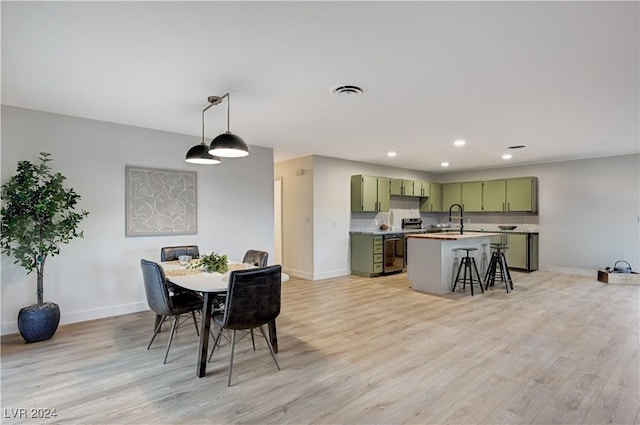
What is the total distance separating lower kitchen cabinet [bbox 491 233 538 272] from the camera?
23.4 ft

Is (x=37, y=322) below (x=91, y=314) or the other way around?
the other way around

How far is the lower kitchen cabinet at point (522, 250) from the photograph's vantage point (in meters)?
7.12

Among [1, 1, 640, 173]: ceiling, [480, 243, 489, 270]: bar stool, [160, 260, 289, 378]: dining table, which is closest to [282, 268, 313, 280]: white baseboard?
[1, 1, 640, 173]: ceiling

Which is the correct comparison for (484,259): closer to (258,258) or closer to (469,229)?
(469,229)

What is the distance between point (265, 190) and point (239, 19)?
12.2 ft

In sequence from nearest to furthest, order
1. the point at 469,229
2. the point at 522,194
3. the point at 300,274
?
the point at 300,274 < the point at 522,194 < the point at 469,229

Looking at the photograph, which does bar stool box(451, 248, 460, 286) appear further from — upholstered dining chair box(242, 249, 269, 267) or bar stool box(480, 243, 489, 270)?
upholstered dining chair box(242, 249, 269, 267)

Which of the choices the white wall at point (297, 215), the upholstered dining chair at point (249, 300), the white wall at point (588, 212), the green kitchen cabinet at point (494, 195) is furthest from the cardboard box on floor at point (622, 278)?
the upholstered dining chair at point (249, 300)

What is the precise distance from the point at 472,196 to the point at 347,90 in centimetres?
632

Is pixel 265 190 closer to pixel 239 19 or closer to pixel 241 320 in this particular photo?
pixel 241 320

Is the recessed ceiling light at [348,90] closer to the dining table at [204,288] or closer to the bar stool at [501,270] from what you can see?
the dining table at [204,288]

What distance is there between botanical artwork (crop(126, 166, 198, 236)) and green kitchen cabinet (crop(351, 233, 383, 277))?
3327 millimetres

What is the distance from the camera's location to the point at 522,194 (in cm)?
745

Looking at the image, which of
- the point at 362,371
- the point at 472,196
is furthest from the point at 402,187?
the point at 362,371
